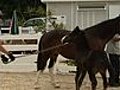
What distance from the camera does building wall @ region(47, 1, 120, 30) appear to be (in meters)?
16.5

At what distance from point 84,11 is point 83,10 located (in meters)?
0.06

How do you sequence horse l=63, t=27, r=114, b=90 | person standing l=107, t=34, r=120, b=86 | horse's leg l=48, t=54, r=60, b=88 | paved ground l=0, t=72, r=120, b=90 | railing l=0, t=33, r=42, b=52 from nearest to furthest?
1. horse l=63, t=27, r=114, b=90
2. person standing l=107, t=34, r=120, b=86
3. paved ground l=0, t=72, r=120, b=90
4. horse's leg l=48, t=54, r=60, b=88
5. railing l=0, t=33, r=42, b=52

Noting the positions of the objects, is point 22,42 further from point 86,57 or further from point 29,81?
point 86,57

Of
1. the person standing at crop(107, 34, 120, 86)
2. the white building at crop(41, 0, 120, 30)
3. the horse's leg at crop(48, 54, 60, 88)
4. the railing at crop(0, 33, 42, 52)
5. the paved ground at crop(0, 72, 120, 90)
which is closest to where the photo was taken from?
the person standing at crop(107, 34, 120, 86)

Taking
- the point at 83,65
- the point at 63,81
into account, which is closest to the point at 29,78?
the point at 63,81

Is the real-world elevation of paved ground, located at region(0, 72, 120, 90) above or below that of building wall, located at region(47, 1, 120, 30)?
below

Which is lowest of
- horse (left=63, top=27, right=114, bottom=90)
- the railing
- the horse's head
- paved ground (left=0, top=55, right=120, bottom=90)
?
paved ground (left=0, top=55, right=120, bottom=90)

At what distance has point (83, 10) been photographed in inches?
654

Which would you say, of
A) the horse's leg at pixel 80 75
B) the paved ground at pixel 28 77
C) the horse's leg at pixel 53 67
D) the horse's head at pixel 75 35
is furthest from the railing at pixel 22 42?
the horse's head at pixel 75 35

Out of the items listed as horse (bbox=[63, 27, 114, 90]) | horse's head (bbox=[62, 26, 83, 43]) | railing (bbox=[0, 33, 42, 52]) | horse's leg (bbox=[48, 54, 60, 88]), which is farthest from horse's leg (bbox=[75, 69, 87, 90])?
railing (bbox=[0, 33, 42, 52])

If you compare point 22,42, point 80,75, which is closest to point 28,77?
point 22,42

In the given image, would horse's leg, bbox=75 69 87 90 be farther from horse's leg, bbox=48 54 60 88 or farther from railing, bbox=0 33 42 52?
railing, bbox=0 33 42 52

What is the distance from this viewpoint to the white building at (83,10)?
54.0 ft

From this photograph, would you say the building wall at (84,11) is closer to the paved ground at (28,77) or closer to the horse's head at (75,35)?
the paved ground at (28,77)
